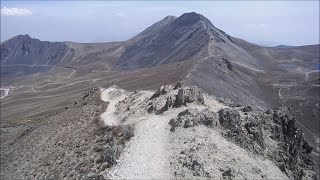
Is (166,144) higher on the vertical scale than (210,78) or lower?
higher

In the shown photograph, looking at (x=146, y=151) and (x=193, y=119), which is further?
(x=193, y=119)

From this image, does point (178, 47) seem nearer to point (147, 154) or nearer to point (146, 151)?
point (146, 151)

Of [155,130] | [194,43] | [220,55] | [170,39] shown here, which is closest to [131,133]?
[155,130]

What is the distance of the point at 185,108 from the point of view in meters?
42.7

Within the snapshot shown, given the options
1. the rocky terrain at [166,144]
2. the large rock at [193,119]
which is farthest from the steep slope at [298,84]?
the large rock at [193,119]

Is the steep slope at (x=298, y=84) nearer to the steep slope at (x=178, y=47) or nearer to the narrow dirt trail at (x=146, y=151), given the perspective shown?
the steep slope at (x=178, y=47)

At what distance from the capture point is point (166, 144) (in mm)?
35000

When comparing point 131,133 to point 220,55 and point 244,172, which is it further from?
point 220,55

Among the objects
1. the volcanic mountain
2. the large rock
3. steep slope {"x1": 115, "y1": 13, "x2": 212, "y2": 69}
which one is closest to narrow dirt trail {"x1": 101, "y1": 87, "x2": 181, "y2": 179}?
the large rock

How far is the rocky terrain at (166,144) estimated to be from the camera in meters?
31.3

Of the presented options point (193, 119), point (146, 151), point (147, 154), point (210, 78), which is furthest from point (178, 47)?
point (147, 154)

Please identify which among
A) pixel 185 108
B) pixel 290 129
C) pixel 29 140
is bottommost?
pixel 29 140

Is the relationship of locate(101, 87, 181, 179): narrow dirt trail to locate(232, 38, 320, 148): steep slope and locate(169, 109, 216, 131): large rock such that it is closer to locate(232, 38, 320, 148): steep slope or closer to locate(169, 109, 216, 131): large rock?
locate(169, 109, 216, 131): large rock

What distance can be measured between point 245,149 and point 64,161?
18.4 meters
